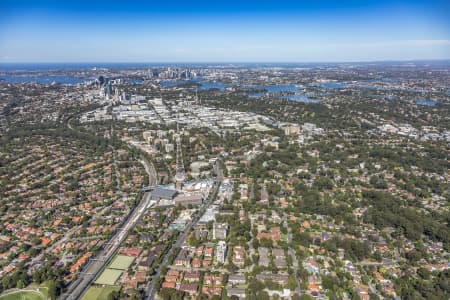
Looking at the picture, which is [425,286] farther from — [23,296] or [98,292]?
[23,296]

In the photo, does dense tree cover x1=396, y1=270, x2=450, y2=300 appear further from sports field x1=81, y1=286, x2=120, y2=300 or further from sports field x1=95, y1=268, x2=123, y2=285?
sports field x1=95, y1=268, x2=123, y2=285

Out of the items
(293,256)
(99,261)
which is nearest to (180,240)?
(99,261)

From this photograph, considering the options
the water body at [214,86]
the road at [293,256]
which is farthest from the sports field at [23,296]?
the water body at [214,86]

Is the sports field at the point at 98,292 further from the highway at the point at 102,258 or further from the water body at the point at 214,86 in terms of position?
the water body at the point at 214,86

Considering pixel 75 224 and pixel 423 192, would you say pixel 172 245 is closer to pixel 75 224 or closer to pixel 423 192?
pixel 75 224

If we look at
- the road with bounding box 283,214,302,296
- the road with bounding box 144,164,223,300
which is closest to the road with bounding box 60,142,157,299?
the road with bounding box 144,164,223,300

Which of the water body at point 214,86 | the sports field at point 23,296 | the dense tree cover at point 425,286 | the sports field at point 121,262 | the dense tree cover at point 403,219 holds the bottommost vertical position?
the sports field at point 23,296
